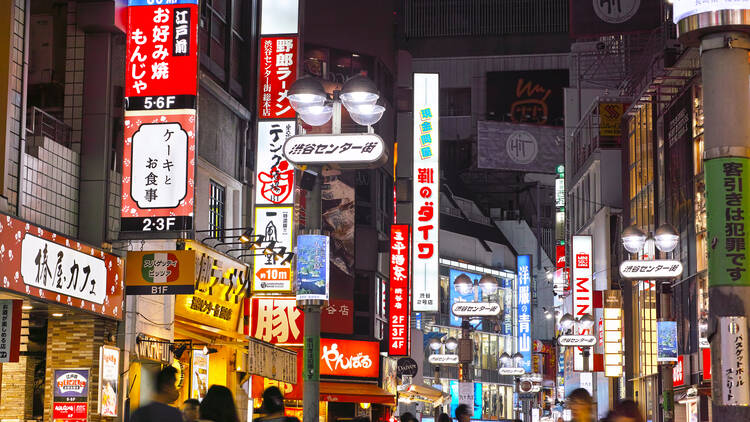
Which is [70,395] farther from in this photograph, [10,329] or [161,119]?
[161,119]

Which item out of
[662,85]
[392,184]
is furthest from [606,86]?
[662,85]

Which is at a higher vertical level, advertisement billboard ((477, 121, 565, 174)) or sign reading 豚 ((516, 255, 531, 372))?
advertisement billboard ((477, 121, 565, 174))

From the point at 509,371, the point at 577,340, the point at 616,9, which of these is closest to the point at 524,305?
the point at 509,371

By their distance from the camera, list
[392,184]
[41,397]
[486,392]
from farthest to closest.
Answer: [486,392]
[392,184]
[41,397]

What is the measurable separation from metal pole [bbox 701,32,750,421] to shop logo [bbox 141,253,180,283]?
12.3 meters

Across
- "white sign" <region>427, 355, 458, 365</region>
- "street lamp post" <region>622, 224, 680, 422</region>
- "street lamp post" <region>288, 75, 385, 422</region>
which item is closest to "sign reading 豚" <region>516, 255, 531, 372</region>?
"white sign" <region>427, 355, 458, 365</region>

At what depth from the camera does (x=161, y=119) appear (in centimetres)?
2203

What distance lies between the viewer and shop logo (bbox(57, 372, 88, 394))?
2148cm

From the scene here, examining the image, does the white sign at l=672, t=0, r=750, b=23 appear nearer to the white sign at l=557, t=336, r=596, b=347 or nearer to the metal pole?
the metal pole

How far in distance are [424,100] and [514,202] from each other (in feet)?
188

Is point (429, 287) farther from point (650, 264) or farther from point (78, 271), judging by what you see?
point (78, 271)

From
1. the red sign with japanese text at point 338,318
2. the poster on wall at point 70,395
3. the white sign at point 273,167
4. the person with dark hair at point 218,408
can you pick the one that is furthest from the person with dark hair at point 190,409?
the red sign with japanese text at point 338,318

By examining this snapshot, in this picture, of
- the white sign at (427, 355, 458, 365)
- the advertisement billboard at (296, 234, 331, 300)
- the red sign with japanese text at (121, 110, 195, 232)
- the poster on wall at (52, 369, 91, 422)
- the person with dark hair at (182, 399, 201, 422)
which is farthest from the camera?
the white sign at (427, 355, 458, 365)

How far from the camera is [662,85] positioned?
3600 centimetres
